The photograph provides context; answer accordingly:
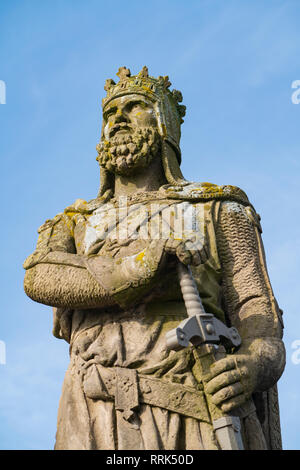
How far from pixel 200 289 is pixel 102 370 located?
142 centimetres

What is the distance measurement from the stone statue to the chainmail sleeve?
1cm

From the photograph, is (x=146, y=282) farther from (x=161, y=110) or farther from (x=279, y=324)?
(x=161, y=110)

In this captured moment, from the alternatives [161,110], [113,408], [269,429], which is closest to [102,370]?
[113,408]

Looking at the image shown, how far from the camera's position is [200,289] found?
7961 millimetres

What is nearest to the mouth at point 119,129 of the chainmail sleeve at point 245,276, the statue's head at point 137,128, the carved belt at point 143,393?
the statue's head at point 137,128

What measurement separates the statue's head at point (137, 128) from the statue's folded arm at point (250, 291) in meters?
1.03

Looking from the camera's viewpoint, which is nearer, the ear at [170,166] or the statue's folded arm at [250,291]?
the statue's folded arm at [250,291]

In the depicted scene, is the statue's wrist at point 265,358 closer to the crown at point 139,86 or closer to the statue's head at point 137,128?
the statue's head at point 137,128

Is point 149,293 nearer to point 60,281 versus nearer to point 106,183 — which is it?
point 60,281

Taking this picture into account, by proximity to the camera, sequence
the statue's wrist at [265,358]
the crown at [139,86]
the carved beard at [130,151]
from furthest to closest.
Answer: the crown at [139,86]
the carved beard at [130,151]
the statue's wrist at [265,358]

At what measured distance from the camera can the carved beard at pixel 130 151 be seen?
29.5ft

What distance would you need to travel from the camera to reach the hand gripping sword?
664cm

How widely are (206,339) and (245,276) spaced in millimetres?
1689
